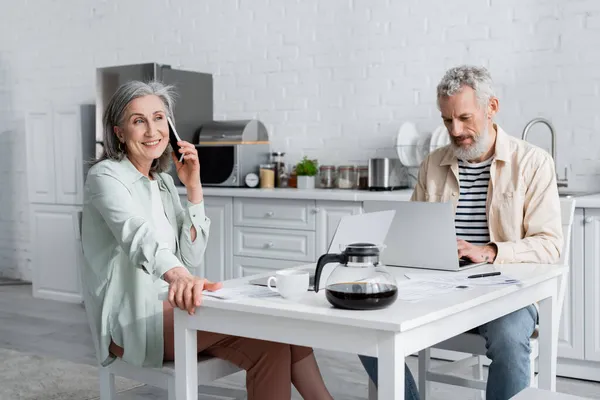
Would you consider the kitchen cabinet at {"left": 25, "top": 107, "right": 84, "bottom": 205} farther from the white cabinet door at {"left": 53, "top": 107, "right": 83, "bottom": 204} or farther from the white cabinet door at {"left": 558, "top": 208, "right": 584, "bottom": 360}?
the white cabinet door at {"left": 558, "top": 208, "right": 584, "bottom": 360}

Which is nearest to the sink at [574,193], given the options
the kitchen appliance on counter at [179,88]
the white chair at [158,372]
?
the white chair at [158,372]

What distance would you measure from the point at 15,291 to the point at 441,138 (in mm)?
3626

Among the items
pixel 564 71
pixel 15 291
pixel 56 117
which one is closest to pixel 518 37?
pixel 564 71

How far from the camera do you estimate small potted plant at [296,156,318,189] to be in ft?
16.0

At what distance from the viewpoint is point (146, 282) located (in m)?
2.29

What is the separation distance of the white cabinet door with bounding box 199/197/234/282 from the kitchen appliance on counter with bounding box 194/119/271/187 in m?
0.23

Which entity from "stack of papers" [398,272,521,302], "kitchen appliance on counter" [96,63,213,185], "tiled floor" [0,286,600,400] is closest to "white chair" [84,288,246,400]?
"stack of papers" [398,272,521,302]

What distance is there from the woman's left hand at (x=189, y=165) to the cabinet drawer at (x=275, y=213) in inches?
75.1

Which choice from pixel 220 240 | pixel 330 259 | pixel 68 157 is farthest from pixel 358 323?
pixel 68 157

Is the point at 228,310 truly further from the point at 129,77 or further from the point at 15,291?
the point at 15,291

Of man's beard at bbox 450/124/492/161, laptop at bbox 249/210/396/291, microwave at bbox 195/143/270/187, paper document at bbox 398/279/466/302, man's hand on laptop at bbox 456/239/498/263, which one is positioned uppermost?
man's beard at bbox 450/124/492/161

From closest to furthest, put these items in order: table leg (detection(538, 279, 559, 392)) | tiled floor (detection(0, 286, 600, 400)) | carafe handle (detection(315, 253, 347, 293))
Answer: carafe handle (detection(315, 253, 347, 293)), table leg (detection(538, 279, 559, 392)), tiled floor (detection(0, 286, 600, 400))

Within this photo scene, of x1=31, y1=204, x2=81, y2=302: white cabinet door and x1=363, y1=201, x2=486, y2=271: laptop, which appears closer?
x1=363, y1=201, x2=486, y2=271: laptop

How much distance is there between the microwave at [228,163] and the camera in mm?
4926
